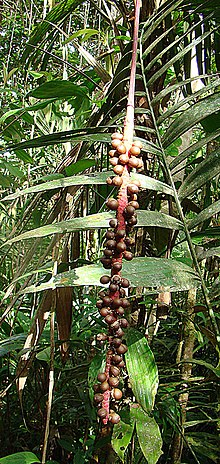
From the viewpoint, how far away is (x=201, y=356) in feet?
4.27

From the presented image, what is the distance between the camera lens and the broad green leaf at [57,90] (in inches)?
29.8

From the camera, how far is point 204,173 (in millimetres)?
598

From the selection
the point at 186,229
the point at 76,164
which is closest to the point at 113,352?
the point at 186,229

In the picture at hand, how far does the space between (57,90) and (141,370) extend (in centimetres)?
43

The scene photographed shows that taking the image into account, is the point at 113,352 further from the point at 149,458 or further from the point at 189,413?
the point at 189,413

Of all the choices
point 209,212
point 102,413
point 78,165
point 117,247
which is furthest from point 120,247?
point 78,165

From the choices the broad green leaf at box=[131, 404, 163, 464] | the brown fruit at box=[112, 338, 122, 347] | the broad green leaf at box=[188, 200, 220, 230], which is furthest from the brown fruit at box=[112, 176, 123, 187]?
the broad green leaf at box=[131, 404, 163, 464]

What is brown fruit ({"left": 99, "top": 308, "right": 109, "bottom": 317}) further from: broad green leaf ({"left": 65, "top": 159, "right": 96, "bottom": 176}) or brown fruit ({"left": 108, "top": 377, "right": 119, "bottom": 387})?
broad green leaf ({"left": 65, "top": 159, "right": 96, "bottom": 176})

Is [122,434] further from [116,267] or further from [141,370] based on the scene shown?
[116,267]

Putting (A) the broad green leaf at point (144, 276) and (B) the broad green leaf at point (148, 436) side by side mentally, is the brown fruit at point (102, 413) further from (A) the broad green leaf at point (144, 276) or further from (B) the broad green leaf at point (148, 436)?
(B) the broad green leaf at point (148, 436)

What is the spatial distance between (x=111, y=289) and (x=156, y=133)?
30 centimetres

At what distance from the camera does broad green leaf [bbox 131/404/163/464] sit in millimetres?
568

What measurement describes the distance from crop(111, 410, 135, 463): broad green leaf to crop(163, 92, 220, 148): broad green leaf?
333 mm

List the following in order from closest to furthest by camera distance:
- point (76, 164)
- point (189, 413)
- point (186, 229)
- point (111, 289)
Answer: point (111, 289) → point (186, 229) → point (76, 164) → point (189, 413)
